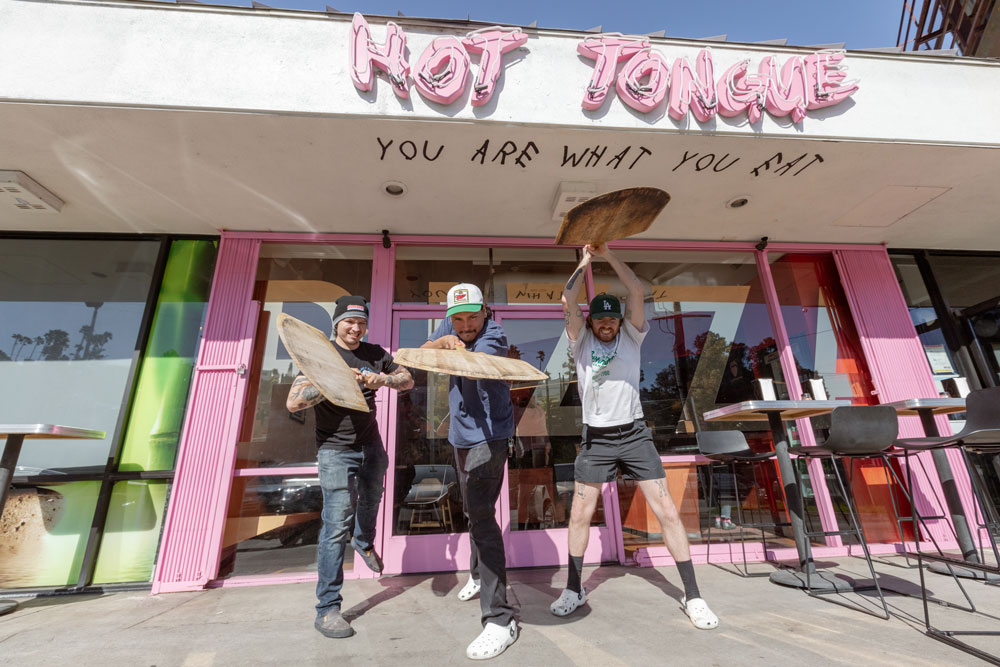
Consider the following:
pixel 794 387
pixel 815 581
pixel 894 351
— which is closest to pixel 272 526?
pixel 815 581

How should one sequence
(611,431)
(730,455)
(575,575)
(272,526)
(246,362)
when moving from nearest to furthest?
(575,575) → (611,431) → (730,455) → (272,526) → (246,362)

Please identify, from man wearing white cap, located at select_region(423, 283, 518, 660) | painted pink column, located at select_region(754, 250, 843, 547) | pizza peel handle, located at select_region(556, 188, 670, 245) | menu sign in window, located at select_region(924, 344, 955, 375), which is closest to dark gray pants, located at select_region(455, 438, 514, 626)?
man wearing white cap, located at select_region(423, 283, 518, 660)

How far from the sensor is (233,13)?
3059mm

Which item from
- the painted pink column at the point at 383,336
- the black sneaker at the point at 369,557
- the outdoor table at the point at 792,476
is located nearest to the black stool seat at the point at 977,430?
the outdoor table at the point at 792,476

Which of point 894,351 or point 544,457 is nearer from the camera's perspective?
point 544,457

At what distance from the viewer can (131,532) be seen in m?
3.60

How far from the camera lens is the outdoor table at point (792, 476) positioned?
9.44 feet

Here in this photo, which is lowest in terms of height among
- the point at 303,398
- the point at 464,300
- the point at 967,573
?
the point at 967,573

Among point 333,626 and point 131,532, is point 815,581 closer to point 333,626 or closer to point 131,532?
point 333,626

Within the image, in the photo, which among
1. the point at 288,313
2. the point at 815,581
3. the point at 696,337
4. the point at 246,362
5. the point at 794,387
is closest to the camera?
the point at 815,581

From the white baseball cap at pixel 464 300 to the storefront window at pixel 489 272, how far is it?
6.49 feet

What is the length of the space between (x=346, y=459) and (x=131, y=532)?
2.56m

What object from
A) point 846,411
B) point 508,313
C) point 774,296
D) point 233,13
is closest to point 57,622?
point 508,313

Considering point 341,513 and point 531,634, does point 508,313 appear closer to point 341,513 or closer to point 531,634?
point 341,513
